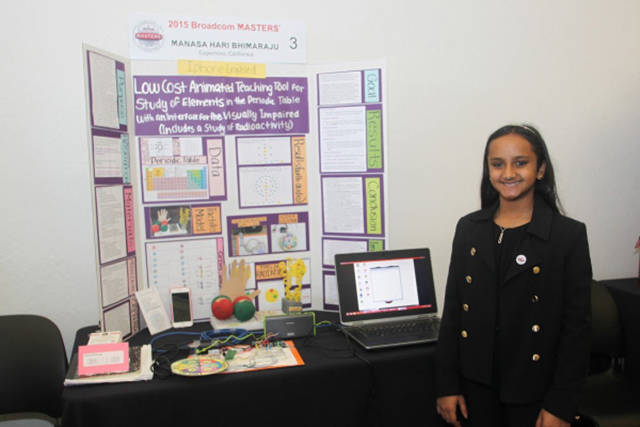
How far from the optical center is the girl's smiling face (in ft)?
4.85

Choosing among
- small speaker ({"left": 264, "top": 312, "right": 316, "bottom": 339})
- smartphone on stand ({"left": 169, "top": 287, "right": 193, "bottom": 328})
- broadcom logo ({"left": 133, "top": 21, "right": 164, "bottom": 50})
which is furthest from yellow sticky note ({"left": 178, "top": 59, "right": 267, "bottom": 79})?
small speaker ({"left": 264, "top": 312, "right": 316, "bottom": 339})

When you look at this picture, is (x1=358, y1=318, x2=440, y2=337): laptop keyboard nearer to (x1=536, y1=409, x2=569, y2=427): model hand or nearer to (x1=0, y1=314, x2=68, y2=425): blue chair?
(x1=536, y1=409, x2=569, y2=427): model hand

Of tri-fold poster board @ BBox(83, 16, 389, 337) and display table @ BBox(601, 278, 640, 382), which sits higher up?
tri-fold poster board @ BBox(83, 16, 389, 337)

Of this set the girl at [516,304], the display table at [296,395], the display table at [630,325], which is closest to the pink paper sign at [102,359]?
the display table at [296,395]

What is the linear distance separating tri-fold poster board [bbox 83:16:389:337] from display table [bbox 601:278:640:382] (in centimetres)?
114

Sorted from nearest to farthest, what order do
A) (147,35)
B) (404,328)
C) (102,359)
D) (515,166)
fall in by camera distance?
1. (515,166)
2. (102,359)
3. (404,328)
4. (147,35)

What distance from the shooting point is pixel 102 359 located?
5.27 ft

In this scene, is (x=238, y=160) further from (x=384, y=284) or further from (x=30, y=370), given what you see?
(x=30, y=370)

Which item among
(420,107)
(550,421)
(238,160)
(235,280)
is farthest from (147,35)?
(550,421)

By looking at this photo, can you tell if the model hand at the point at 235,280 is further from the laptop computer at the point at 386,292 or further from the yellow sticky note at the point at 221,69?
the yellow sticky note at the point at 221,69

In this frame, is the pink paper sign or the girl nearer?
the girl

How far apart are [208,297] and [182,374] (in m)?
0.65

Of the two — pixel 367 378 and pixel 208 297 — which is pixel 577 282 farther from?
pixel 208 297

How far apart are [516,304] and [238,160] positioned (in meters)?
1.31
